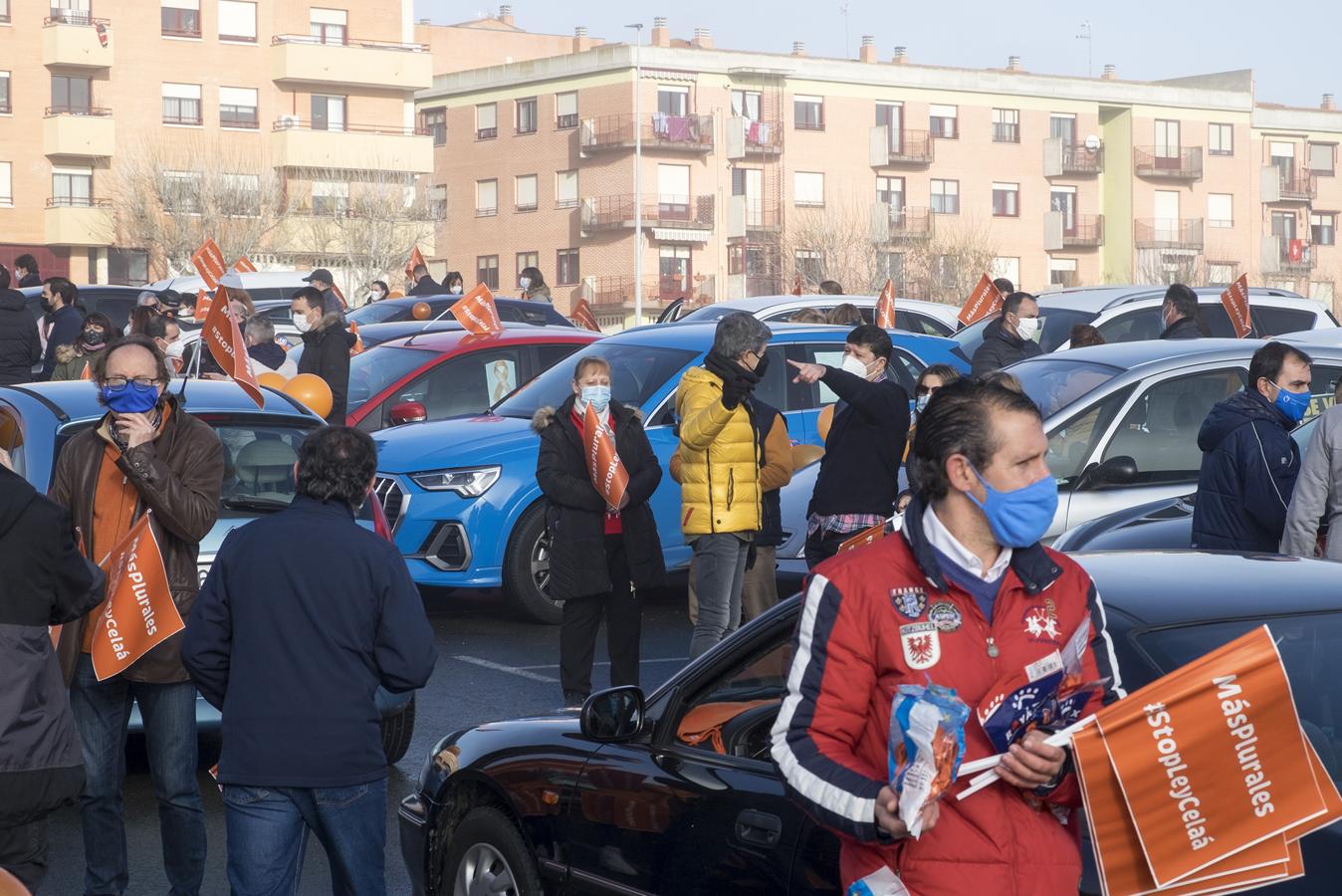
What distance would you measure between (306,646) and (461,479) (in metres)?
7.29

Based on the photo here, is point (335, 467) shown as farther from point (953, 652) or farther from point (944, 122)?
point (944, 122)

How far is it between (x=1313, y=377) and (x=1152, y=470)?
1.37 meters

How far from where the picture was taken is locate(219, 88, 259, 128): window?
6538 centimetres

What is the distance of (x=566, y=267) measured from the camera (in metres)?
77.8

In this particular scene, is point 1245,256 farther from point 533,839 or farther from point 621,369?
point 533,839

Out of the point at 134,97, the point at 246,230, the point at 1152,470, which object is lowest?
the point at 1152,470

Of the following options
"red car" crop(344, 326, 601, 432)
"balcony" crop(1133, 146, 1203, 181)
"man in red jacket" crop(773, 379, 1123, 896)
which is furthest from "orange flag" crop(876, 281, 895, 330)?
"balcony" crop(1133, 146, 1203, 181)

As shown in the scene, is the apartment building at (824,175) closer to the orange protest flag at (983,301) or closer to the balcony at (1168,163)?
the balcony at (1168,163)

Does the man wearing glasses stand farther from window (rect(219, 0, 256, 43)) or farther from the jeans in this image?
window (rect(219, 0, 256, 43))

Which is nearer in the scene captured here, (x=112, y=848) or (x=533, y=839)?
(x=533, y=839)

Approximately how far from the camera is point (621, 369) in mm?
13398

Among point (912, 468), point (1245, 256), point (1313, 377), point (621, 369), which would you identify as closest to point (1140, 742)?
point (912, 468)

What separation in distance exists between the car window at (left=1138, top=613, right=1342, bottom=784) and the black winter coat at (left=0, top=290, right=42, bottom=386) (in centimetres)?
1451

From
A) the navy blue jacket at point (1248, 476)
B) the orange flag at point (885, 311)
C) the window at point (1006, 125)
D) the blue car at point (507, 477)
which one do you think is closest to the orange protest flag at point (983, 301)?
the orange flag at point (885, 311)
